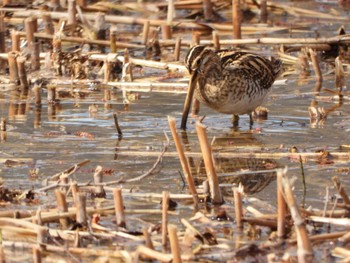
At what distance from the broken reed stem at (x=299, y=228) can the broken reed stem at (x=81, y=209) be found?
3.61 feet

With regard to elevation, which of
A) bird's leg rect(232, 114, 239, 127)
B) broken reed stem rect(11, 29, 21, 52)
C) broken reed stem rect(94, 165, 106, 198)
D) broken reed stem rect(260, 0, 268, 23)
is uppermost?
broken reed stem rect(94, 165, 106, 198)

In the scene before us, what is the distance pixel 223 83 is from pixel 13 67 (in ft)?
7.69

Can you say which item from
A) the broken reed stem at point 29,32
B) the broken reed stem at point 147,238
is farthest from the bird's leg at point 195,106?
Result: the broken reed stem at point 147,238

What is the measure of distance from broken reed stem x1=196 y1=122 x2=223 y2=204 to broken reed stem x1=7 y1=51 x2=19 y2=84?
4466 millimetres

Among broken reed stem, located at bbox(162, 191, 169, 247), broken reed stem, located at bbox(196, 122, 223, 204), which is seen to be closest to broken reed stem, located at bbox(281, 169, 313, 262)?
broken reed stem, located at bbox(162, 191, 169, 247)

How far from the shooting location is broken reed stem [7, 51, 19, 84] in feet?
32.8

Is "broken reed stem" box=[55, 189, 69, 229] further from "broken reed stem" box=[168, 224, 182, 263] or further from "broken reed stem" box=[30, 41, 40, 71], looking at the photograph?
"broken reed stem" box=[30, 41, 40, 71]

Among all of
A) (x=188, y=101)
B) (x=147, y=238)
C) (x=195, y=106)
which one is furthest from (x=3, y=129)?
(x=147, y=238)

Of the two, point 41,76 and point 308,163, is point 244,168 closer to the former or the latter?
point 308,163

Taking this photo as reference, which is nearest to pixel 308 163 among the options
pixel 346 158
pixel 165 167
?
pixel 346 158

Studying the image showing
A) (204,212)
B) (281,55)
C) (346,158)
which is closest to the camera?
(204,212)

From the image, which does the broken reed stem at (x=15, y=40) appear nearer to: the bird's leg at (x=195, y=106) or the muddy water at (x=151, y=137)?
the muddy water at (x=151, y=137)

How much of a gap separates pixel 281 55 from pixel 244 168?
4269 mm

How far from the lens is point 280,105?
9500 mm
